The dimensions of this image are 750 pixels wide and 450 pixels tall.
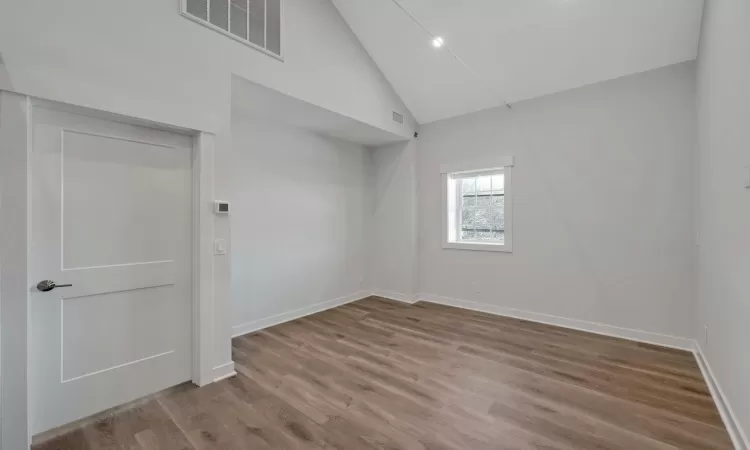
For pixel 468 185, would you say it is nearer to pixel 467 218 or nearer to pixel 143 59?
pixel 467 218

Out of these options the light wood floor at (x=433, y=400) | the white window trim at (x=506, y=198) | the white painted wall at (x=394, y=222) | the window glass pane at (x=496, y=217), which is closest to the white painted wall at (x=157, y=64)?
the light wood floor at (x=433, y=400)

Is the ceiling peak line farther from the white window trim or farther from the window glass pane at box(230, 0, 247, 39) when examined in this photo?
the window glass pane at box(230, 0, 247, 39)

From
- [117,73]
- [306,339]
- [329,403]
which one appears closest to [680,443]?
[329,403]

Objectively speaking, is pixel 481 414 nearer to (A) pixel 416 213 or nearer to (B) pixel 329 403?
(B) pixel 329 403

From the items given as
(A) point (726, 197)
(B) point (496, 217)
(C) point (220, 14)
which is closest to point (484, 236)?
(B) point (496, 217)

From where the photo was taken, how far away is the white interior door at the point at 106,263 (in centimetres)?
205

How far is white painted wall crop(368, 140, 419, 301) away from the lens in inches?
206

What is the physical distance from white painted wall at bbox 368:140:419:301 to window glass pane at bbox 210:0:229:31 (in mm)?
3101

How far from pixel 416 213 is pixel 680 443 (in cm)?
387

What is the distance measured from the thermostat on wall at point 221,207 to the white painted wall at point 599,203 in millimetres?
3419

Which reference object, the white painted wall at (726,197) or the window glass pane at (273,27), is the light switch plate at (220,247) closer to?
the window glass pane at (273,27)

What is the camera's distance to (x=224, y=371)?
9.04 ft

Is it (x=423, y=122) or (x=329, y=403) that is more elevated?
(x=423, y=122)

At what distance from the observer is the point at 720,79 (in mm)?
2195
